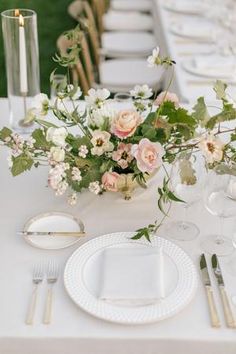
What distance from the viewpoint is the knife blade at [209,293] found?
3.38 feet

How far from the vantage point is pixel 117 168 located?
1315mm

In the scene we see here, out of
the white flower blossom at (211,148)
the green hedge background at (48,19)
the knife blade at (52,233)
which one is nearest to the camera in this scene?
the white flower blossom at (211,148)

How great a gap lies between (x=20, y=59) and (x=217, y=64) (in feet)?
3.63

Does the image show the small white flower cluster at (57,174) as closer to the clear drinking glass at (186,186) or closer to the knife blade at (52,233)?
the knife blade at (52,233)

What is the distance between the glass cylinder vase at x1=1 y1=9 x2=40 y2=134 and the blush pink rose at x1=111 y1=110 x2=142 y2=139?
0.59 metres

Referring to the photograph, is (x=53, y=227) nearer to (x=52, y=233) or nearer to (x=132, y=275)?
(x=52, y=233)

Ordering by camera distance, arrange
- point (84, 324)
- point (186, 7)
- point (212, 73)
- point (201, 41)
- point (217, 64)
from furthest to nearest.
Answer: point (186, 7)
point (201, 41)
point (217, 64)
point (212, 73)
point (84, 324)

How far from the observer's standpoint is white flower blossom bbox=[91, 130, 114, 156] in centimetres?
123

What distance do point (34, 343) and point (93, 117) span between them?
20.9 inches

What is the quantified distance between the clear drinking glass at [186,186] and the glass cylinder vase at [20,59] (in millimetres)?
683

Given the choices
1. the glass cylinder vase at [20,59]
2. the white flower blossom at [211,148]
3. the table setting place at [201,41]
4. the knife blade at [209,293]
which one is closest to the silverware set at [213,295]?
the knife blade at [209,293]

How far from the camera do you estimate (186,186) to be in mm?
1232

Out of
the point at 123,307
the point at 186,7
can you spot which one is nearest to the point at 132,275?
the point at 123,307

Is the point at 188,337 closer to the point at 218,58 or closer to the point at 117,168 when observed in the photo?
the point at 117,168
